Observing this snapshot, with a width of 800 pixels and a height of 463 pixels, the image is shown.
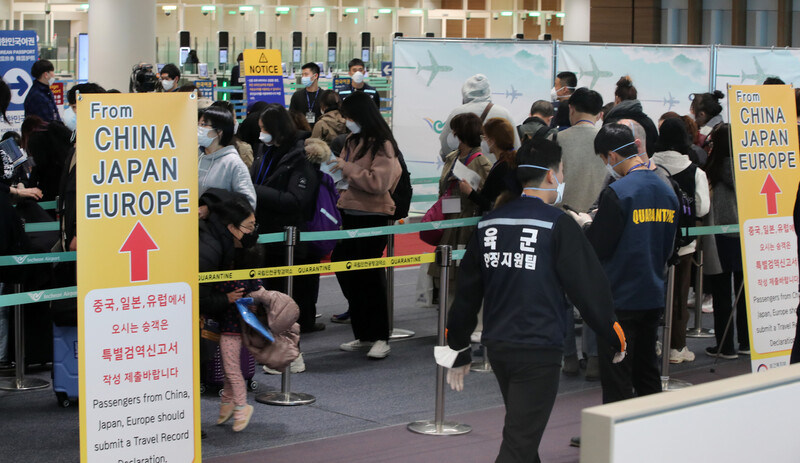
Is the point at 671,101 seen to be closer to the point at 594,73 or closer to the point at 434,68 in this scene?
the point at 594,73

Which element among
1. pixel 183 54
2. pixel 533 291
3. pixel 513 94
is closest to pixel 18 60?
pixel 513 94

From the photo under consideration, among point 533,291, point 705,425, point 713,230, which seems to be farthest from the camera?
point 713,230

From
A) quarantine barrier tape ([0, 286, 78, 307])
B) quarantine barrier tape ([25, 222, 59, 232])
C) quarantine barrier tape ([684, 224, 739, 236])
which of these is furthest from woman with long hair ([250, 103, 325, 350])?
quarantine barrier tape ([684, 224, 739, 236])

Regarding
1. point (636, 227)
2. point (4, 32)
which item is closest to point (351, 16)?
point (4, 32)

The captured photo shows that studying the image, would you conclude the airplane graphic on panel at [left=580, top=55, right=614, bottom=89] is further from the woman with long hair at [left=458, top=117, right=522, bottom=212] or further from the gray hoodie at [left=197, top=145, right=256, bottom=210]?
the gray hoodie at [left=197, top=145, right=256, bottom=210]

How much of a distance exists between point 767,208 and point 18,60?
7609 mm

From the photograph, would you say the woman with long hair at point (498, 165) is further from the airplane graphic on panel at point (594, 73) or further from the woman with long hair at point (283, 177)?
the airplane graphic on panel at point (594, 73)

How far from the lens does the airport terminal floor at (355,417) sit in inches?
193

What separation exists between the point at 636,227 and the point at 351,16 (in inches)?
707

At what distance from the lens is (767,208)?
5684 mm

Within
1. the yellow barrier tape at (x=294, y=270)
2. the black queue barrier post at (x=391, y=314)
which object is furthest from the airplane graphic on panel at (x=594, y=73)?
the yellow barrier tape at (x=294, y=270)

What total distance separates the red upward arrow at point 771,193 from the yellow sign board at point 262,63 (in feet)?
22.8

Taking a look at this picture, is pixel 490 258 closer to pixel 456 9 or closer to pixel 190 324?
pixel 190 324

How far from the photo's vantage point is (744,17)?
20.2 meters
